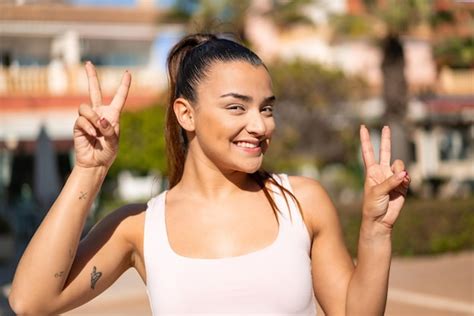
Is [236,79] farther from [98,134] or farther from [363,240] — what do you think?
[363,240]

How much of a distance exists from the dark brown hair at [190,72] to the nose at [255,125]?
0.51 ft

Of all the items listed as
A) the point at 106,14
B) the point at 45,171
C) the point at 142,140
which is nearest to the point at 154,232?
the point at 45,171

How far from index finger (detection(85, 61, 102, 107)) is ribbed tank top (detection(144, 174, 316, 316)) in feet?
1.28

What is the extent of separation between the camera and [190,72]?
7.47 feet

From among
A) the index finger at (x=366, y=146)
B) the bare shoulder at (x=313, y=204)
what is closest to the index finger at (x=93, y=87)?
the bare shoulder at (x=313, y=204)

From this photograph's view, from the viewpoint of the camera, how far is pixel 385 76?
53.3 feet

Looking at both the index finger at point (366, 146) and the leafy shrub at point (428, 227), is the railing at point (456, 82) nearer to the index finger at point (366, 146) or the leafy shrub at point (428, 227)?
the leafy shrub at point (428, 227)

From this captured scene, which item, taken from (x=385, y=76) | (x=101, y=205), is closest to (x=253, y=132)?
(x=385, y=76)

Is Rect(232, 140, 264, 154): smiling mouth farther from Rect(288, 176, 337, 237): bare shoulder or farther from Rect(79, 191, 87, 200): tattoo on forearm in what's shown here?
Rect(79, 191, 87, 200): tattoo on forearm

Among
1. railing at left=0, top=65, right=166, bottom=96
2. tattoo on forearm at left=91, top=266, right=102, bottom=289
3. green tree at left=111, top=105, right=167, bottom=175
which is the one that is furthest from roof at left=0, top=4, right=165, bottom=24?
tattoo on forearm at left=91, top=266, right=102, bottom=289

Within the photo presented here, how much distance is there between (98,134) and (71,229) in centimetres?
25

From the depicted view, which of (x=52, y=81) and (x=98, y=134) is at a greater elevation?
(x=98, y=134)

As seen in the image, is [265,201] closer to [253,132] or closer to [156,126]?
[253,132]

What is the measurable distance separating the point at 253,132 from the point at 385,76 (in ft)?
47.4
